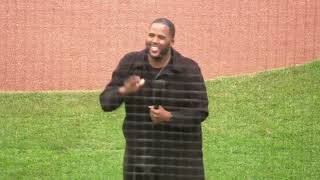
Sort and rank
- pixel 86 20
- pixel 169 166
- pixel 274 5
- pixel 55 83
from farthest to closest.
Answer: pixel 274 5
pixel 86 20
pixel 55 83
pixel 169 166

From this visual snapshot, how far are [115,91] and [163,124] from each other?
0.17 metres

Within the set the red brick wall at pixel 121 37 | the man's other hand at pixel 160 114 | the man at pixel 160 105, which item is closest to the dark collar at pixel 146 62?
the man at pixel 160 105

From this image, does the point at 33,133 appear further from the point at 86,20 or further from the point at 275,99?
the point at 275,99

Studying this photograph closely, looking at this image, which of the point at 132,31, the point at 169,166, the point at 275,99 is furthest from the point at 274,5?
the point at 169,166

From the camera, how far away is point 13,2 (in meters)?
2.97

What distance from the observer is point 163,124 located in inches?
70.5

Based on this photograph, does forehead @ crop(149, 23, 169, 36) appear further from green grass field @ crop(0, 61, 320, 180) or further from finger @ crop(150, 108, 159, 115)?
green grass field @ crop(0, 61, 320, 180)

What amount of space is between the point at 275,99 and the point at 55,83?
1.19 metres

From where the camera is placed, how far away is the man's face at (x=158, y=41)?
1727 millimetres

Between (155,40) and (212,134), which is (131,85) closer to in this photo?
(155,40)

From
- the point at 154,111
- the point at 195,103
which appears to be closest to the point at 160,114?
the point at 154,111

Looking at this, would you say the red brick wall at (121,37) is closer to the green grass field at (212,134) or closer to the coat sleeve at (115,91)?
the green grass field at (212,134)

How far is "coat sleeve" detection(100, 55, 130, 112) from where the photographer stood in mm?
1720

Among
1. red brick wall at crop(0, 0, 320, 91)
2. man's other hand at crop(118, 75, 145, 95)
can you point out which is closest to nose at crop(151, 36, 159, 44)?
man's other hand at crop(118, 75, 145, 95)
